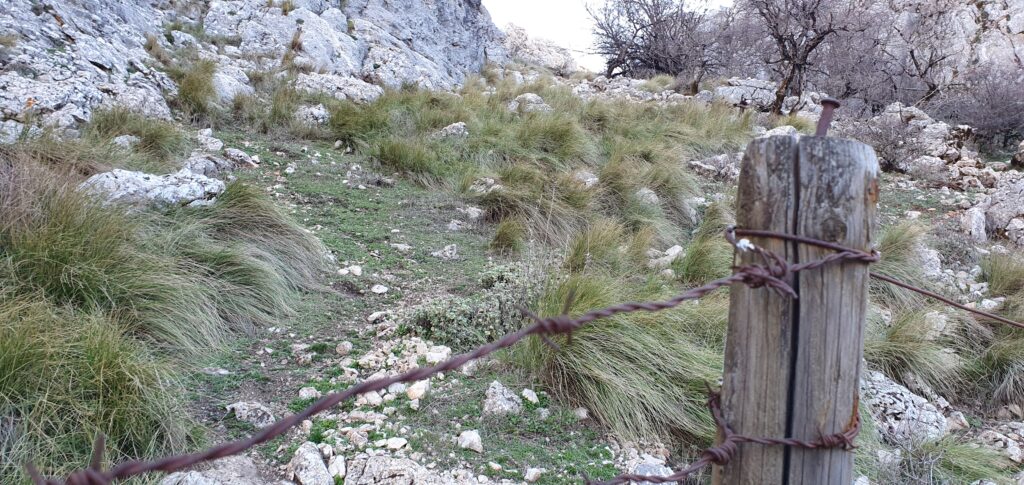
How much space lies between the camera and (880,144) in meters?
8.58

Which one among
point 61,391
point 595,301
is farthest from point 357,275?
point 61,391

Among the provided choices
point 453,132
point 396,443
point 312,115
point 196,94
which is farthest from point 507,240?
point 196,94

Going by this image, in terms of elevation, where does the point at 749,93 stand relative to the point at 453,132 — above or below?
above

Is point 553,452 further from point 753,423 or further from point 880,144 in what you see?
point 880,144

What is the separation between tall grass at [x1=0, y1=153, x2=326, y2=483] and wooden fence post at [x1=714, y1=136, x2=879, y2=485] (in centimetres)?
192

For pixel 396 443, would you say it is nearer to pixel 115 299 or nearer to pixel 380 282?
pixel 115 299

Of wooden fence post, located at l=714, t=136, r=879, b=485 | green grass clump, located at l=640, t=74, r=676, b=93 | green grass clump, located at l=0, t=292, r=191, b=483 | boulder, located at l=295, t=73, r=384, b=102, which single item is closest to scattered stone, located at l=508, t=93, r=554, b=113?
boulder, located at l=295, t=73, r=384, b=102

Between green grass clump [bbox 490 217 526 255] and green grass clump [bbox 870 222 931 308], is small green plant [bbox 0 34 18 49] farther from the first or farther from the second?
green grass clump [bbox 870 222 931 308]

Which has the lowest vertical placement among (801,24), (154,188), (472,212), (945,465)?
(945,465)

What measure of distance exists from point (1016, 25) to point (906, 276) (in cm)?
1725

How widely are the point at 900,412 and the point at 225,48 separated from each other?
9711 millimetres

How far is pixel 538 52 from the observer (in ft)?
75.7

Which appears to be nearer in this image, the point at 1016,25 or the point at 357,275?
the point at 357,275

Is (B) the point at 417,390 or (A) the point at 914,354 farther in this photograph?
A: (A) the point at 914,354
